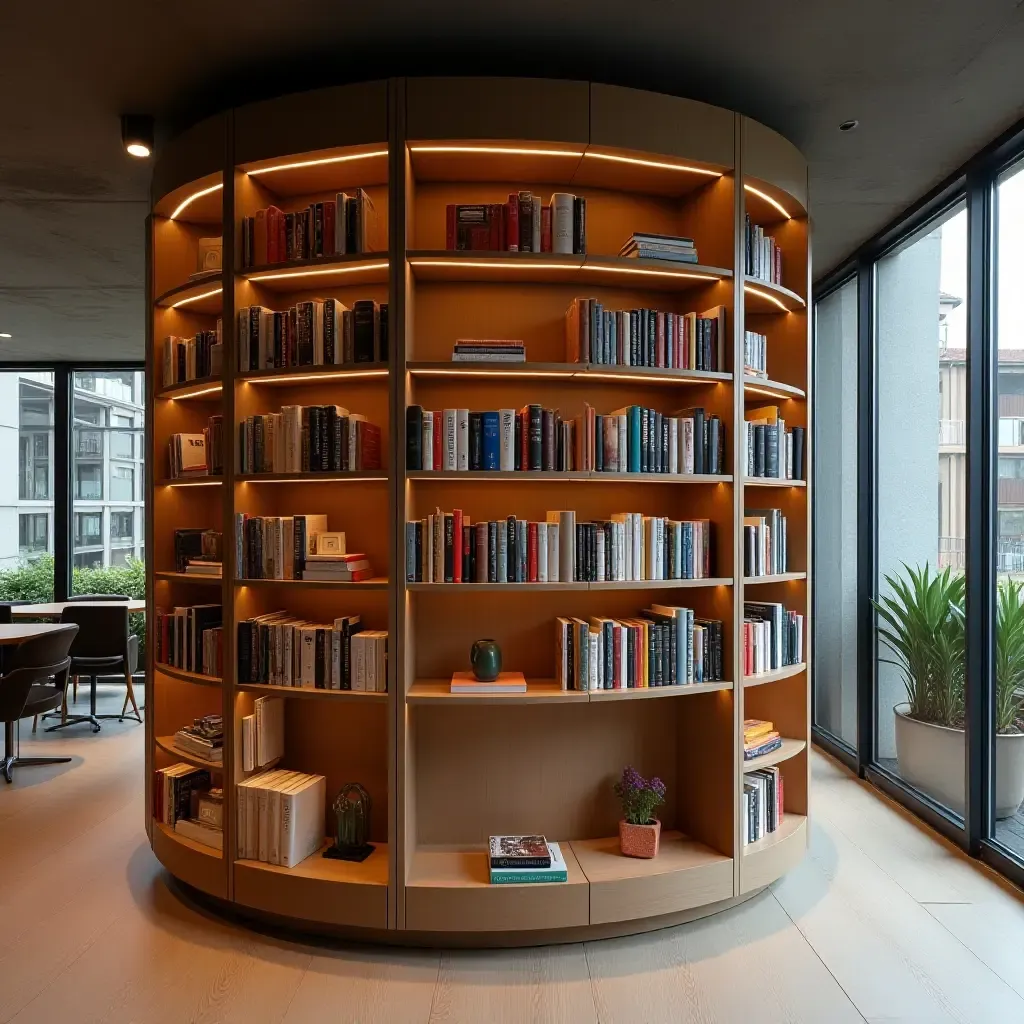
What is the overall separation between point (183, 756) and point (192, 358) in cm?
162

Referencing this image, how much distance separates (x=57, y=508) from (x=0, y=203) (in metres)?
4.21

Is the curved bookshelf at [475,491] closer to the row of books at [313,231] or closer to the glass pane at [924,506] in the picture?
the row of books at [313,231]

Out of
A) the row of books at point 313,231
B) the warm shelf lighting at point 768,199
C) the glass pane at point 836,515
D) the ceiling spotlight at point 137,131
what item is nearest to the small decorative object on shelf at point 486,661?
the row of books at point 313,231

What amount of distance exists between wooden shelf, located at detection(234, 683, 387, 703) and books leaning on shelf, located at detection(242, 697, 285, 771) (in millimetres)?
130

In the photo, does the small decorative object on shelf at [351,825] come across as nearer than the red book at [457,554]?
No

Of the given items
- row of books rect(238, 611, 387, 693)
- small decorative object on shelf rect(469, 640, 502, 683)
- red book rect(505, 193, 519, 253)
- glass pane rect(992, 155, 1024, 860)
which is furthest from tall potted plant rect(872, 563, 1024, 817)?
A: row of books rect(238, 611, 387, 693)

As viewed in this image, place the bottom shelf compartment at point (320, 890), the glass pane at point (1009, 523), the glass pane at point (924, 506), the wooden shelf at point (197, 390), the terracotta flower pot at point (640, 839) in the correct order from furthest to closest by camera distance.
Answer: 1. the glass pane at point (924, 506)
2. the glass pane at point (1009, 523)
3. the wooden shelf at point (197, 390)
4. the terracotta flower pot at point (640, 839)
5. the bottom shelf compartment at point (320, 890)

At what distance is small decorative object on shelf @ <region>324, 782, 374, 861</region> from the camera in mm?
2982

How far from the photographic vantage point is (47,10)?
2.58 meters

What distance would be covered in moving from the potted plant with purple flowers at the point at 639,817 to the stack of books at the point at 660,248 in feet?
6.39

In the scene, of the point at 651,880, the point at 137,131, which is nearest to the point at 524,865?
the point at 651,880

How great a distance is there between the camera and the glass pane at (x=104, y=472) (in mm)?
7730

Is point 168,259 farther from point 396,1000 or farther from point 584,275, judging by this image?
point 396,1000

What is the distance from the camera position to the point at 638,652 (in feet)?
9.71
